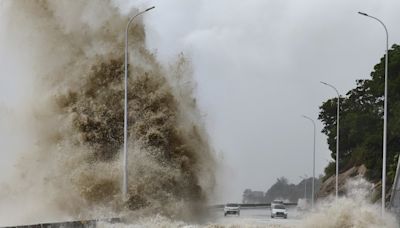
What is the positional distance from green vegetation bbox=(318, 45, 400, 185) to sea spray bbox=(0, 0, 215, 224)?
2238 cm

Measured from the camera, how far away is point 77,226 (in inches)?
892

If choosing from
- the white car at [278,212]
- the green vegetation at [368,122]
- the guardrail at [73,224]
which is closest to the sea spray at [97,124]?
the guardrail at [73,224]

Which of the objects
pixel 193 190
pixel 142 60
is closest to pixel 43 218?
pixel 193 190

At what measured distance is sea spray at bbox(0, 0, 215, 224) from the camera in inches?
1257

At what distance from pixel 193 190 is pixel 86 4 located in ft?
35.7

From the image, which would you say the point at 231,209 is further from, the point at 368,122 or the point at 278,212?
the point at 368,122

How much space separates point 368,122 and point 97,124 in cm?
3984

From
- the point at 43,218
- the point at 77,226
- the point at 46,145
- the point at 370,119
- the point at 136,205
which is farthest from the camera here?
the point at 370,119

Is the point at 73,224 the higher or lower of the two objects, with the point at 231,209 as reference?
higher

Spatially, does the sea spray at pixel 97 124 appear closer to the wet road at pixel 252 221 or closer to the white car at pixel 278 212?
the wet road at pixel 252 221

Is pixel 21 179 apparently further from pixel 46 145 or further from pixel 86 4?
pixel 86 4

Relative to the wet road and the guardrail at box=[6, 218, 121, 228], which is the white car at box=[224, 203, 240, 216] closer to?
the wet road

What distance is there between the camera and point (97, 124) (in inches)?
1320

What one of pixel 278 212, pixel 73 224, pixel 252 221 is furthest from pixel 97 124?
pixel 278 212
